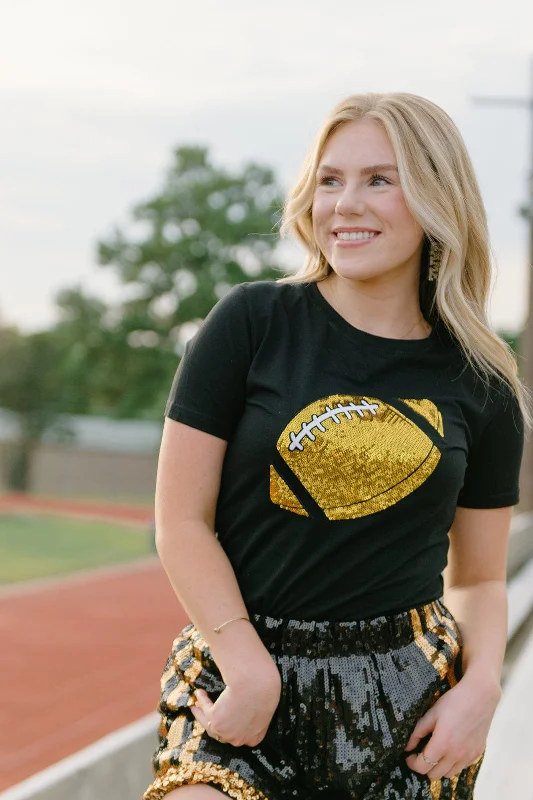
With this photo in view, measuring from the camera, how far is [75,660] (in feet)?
33.7

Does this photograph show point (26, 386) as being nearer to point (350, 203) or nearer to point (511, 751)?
point (511, 751)

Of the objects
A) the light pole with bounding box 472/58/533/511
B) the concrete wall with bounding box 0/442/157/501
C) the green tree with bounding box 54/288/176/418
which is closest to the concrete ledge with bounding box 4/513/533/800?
the light pole with bounding box 472/58/533/511

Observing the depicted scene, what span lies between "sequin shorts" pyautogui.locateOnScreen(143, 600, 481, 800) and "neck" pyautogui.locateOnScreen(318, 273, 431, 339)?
1.55 feet

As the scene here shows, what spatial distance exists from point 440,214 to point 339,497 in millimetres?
489

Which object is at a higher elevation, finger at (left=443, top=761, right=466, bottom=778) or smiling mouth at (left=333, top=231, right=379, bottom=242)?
smiling mouth at (left=333, top=231, right=379, bottom=242)

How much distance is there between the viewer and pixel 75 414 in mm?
40281

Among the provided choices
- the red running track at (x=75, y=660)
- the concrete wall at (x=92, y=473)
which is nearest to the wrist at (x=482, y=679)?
the red running track at (x=75, y=660)

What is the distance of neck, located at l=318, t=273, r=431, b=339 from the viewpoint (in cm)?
174

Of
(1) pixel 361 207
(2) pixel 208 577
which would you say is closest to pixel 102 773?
(2) pixel 208 577

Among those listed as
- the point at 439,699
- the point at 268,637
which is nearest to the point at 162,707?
the point at 268,637

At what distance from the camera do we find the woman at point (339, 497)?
1562 millimetres

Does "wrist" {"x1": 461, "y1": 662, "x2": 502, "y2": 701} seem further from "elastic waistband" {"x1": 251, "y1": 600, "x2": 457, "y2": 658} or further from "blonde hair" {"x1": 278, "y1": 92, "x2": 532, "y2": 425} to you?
"blonde hair" {"x1": 278, "y1": 92, "x2": 532, "y2": 425}

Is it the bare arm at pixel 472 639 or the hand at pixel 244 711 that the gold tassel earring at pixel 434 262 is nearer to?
the bare arm at pixel 472 639

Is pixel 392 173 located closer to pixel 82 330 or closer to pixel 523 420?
pixel 523 420
